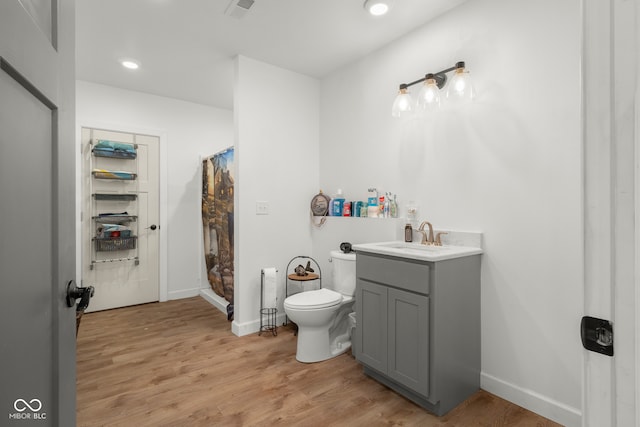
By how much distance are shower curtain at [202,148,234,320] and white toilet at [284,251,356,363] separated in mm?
1144

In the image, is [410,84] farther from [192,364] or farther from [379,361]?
[192,364]

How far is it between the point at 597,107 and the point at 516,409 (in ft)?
6.28

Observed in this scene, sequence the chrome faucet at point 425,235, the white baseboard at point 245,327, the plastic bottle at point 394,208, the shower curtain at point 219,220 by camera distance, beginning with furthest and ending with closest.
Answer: the shower curtain at point 219,220 < the white baseboard at point 245,327 < the plastic bottle at point 394,208 < the chrome faucet at point 425,235

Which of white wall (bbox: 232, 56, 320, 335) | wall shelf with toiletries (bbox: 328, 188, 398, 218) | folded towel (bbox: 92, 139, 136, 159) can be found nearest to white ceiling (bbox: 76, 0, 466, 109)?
white wall (bbox: 232, 56, 320, 335)

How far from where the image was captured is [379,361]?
2.00 metres

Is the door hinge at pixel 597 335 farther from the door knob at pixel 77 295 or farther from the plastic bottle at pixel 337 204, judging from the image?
the plastic bottle at pixel 337 204

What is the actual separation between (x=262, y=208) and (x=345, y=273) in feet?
3.35

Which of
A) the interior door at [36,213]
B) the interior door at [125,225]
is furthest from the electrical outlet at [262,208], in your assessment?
the interior door at [36,213]

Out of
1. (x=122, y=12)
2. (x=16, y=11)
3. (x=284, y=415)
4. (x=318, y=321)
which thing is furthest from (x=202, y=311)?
(x=16, y=11)

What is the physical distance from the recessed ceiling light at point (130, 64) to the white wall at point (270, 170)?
1.04 meters

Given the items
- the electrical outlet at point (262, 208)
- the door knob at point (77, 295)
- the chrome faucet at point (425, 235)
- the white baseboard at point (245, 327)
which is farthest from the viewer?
the electrical outlet at point (262, 208)

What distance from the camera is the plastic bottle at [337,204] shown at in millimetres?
3041

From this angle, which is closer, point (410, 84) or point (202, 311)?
point (410, 84)

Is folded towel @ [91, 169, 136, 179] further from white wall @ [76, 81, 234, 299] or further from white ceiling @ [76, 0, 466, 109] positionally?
white ceiling @ [76, 0, 466, 109]
